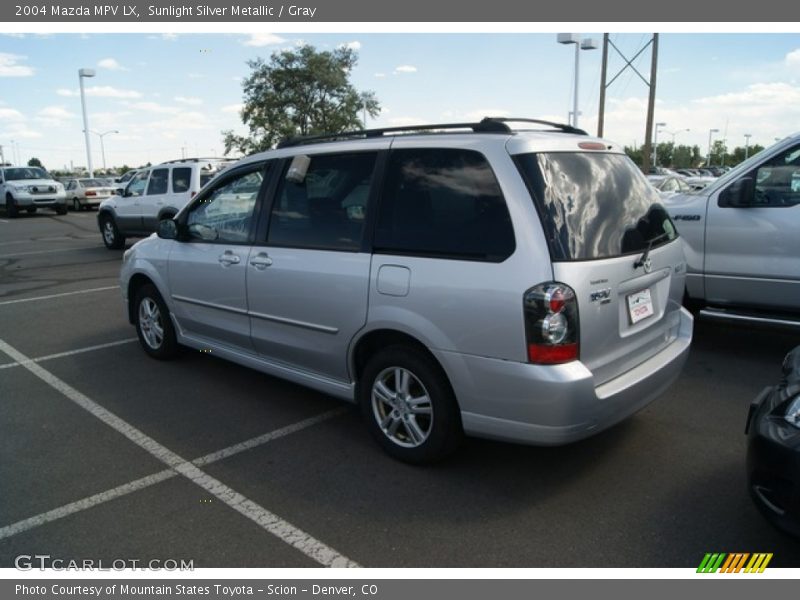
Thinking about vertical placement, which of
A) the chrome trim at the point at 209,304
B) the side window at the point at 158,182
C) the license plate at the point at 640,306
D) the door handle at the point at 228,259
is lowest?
the chrome trim at the point at 209,304

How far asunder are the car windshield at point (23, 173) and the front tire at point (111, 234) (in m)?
14.0

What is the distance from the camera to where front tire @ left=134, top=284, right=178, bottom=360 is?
221 inches

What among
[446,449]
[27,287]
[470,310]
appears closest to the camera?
[470,310]

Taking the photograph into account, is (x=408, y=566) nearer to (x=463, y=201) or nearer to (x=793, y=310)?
(x=463, y=201)

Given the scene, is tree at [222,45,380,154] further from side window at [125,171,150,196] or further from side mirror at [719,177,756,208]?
side mirror at [719,177,756,208]

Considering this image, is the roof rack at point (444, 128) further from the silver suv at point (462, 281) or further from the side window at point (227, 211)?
the side window at point (227, 211)

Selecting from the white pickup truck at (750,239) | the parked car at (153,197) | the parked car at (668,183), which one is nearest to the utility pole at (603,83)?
the parked car at (668,183)

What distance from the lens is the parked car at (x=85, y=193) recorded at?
28.2m

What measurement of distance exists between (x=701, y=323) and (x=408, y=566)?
5.24 metres

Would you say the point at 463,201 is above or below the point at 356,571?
above

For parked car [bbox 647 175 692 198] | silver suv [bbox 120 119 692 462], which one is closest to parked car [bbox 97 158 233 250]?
silver suv [bbox 120 119 692 462]

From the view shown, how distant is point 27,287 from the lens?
10031 mm

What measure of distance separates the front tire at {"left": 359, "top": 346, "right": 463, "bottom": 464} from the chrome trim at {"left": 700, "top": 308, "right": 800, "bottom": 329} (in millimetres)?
3439
